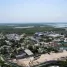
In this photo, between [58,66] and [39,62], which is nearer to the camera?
[58,66]

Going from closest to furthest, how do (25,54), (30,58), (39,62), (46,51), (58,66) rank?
1. (58,66)
2. (39,62)
3. (30,58)
4. (25,54)
5. (46,51)

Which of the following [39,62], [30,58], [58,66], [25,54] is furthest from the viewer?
[25,54]

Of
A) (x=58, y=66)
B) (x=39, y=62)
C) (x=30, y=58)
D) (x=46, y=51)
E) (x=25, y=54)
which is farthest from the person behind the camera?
(x=46, y=51)

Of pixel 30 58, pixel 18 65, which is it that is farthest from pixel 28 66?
pixel 30 58

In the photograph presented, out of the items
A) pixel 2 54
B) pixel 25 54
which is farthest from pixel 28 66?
pixel 2 54

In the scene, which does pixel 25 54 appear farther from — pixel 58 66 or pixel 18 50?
pixel 58 66

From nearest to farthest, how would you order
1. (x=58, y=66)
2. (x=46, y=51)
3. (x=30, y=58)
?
(x=58, y=66) → (x=30, y=58) → (x=46, y=51)

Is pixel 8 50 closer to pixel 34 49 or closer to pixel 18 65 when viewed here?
pixel 34 49

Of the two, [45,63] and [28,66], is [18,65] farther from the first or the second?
[45,63]

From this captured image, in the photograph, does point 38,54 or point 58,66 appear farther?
point 38,54
